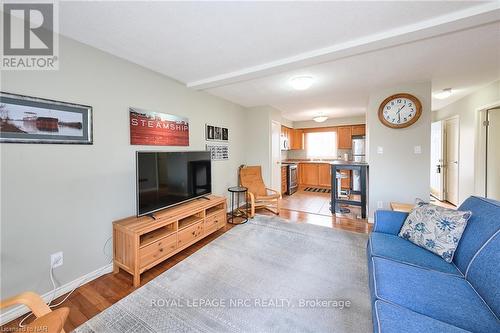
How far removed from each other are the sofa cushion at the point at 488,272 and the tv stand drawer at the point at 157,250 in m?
2.47

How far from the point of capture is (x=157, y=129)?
2613mm

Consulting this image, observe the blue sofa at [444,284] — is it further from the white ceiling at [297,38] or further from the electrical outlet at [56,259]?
the electrical outlet at [56,259]

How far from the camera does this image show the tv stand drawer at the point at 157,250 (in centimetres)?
196

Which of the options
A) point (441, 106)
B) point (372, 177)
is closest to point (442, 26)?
point (372, 177)

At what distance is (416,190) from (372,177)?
2.07ft

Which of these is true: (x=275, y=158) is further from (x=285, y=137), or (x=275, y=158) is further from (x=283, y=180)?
(x=285, y=137)

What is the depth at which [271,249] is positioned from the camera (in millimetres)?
2539

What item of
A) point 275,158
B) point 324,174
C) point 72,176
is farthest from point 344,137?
point 72,176

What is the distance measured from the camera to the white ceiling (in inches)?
59.7

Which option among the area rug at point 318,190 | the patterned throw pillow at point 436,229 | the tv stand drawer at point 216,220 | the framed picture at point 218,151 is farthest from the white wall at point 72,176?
the area rug at point 318,190

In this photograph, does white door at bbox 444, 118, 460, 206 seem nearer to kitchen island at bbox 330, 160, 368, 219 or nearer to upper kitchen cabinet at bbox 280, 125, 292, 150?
kitchen island at bbox 330, 160, 368, 219

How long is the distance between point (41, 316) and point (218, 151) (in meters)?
2.97

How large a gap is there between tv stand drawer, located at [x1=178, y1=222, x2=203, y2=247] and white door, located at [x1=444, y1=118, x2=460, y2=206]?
17.1ft

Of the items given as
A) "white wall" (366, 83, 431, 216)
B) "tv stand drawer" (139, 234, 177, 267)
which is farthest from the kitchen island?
"tv stand drawer" (139, 234, 177, 267)
